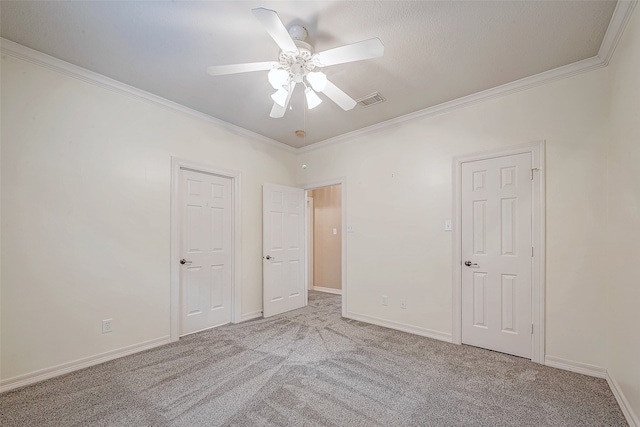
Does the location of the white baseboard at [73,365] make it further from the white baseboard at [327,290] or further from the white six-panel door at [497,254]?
the white six-panel door at [497,254]

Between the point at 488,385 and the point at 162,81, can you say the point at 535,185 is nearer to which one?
the point at 488,385

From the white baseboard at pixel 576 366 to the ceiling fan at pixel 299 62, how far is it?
288 centimetres

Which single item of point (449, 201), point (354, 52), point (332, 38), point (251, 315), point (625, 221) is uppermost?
point (332, 38)

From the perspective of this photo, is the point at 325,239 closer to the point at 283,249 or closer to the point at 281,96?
the point at 283,249

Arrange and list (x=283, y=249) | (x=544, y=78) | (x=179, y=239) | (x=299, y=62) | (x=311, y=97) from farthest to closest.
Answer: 1. (x=283, y=249)
2. (x=179, y=239)
3. (x=544, y=78)
4. (x=311, y=97)
5. (x=299, y=62)

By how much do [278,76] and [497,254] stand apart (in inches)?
104

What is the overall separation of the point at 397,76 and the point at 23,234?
3.44 m

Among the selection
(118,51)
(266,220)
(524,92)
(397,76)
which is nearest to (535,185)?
(524,92)

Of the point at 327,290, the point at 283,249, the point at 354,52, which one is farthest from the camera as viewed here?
the point at 327,290

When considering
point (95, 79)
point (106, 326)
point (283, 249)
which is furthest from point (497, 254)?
point (95, 79)

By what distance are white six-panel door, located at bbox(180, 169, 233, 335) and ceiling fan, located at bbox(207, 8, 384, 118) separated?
1.71 meters

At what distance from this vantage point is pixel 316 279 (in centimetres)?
597

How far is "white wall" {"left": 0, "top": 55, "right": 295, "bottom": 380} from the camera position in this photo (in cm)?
218

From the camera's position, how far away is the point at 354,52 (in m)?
1.80
